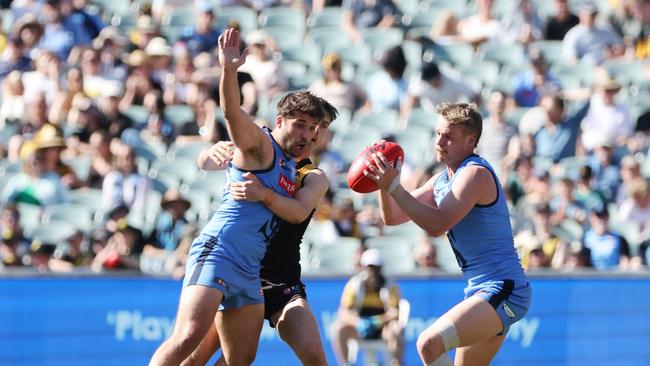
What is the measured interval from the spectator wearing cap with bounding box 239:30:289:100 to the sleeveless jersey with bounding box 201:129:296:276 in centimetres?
751

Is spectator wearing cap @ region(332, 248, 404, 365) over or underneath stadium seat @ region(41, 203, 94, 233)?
underneath

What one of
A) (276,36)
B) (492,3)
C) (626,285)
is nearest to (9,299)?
(626,285)

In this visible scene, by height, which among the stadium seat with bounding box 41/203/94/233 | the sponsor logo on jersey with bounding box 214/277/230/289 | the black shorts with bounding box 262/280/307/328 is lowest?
the stadium seat with bounding box 41/203/94/233

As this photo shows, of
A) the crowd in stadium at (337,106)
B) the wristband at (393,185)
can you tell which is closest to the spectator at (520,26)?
the crowd in stadium at (337,106)

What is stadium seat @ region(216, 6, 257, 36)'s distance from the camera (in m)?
16.4

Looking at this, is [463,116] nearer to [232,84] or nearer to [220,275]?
[232,84]

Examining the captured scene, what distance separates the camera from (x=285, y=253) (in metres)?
7.89

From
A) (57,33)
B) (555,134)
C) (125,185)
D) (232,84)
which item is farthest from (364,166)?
(57,33)

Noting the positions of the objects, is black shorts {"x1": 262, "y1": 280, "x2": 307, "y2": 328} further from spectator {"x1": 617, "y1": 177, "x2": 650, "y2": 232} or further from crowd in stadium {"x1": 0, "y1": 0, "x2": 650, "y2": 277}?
spectator {"x1": 617, "y1": 177, "x2": 650, "y2": 232}

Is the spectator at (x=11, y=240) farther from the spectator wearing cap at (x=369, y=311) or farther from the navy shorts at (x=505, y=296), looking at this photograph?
the navy shorts at (x=505, y=296)

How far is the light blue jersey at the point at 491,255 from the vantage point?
7.56 meters

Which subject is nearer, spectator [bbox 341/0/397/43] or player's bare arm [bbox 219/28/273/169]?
player's bare arm [bbox 219/28/273/169]

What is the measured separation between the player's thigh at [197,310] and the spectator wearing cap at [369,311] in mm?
4644

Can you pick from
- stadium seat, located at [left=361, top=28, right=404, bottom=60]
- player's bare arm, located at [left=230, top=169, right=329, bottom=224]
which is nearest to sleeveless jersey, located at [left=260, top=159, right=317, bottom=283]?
player's bare arm, located at [left=230, top=169, right=329, bottom=224]
